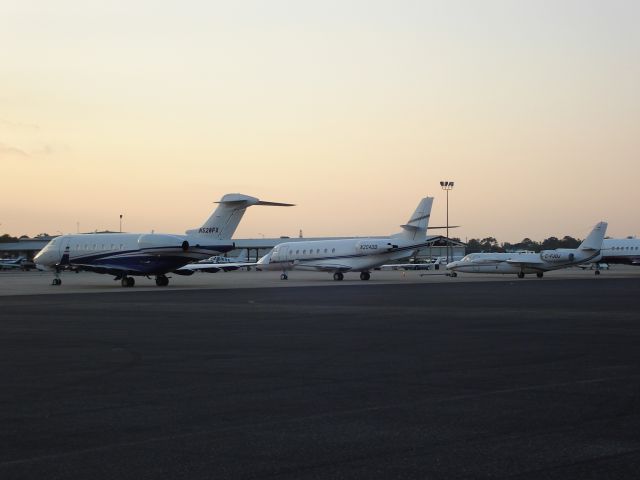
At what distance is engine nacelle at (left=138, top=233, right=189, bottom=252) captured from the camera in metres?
50.2

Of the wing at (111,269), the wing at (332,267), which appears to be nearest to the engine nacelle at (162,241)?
the wing at (111,269)

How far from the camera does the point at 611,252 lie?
83.8 meters

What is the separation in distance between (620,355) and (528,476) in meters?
8.11

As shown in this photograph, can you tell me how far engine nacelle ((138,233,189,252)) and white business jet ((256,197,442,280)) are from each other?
52.5 feet

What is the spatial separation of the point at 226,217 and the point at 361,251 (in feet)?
45.2

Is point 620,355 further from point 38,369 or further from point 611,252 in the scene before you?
point 611,252

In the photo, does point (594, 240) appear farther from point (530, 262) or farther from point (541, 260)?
point (530, 262)

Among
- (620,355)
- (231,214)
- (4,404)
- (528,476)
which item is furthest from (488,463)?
(231,214)

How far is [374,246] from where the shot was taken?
202ft

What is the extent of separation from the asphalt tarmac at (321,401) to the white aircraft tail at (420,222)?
134 ft

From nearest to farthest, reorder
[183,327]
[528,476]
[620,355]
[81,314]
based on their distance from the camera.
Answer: [528,476]
[620,355]
[183,327]
[81,314]

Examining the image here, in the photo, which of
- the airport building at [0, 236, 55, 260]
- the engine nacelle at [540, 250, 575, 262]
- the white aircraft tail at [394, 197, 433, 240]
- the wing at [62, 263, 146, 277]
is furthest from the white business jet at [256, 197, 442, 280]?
the airport building at [0, 236, 55, 260]

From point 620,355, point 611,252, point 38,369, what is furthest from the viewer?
point 611,252

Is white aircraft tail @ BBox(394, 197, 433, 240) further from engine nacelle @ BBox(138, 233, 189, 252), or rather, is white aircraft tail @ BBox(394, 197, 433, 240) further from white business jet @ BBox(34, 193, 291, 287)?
engine nacelle @ BBox(138, 233, 189, 252)
